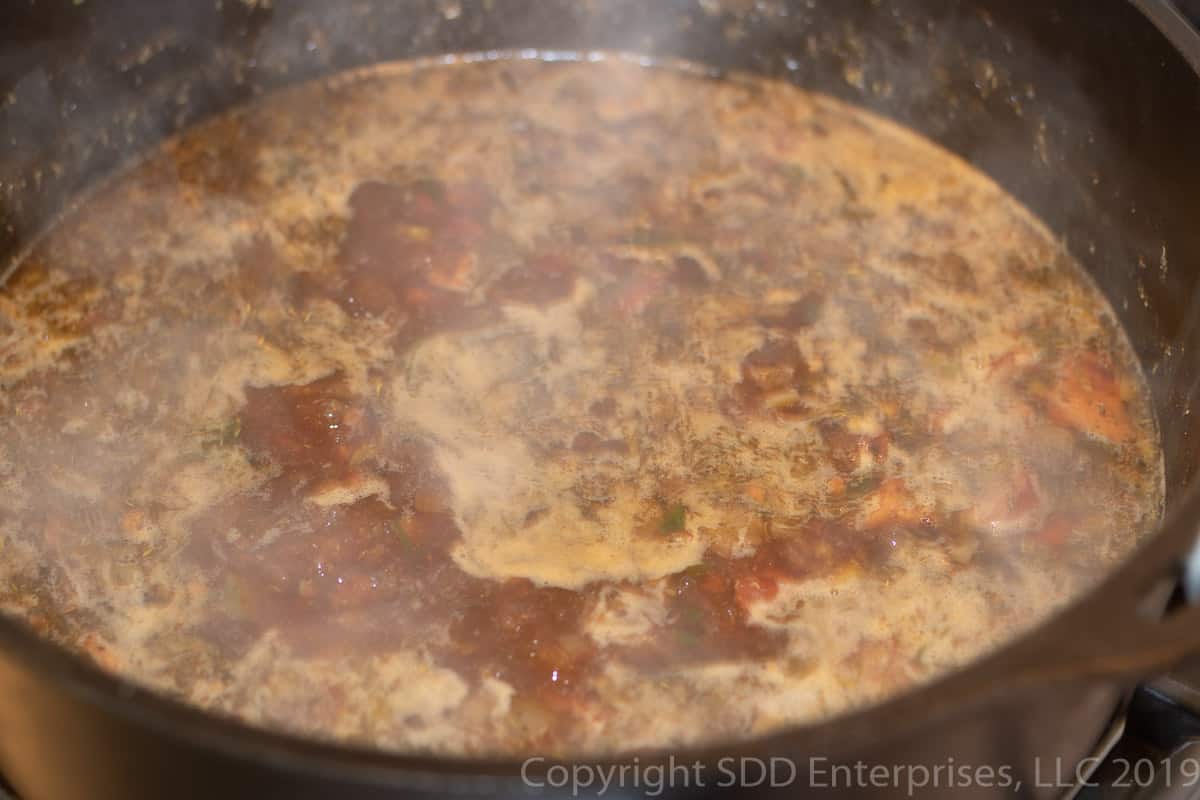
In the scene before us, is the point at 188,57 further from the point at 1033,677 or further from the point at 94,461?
the point at 1033,677

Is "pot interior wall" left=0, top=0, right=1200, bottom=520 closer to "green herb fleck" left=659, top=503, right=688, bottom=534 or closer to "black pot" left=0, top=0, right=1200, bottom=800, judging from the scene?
"black pot" left=0, top=0, right=1200, bottom=800

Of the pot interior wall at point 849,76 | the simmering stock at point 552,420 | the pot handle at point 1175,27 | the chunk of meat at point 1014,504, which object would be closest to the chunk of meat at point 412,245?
the simmering stock at point 552,420

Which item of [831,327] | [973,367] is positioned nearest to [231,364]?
[831,327]

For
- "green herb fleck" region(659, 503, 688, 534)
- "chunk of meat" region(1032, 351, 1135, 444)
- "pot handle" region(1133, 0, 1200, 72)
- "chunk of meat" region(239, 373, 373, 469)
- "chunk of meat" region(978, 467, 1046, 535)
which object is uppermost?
"pot handle" region(1133, 0, 1200, 72)

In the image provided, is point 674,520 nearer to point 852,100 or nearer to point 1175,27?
point 1175,27

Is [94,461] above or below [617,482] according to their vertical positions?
below

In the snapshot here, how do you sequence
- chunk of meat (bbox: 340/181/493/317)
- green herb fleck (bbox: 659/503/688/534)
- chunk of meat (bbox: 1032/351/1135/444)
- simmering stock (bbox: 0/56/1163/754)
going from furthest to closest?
chunk of meat (bbox: 340/181/493/317), chunk of meat (bbox: 1032/351/1135/444), green herb fleck (bbox: 659/503/688/534), simmering stock (bbox: 0/56/1163/754)

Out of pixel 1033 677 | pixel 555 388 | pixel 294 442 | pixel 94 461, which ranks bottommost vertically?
pixel 94 461

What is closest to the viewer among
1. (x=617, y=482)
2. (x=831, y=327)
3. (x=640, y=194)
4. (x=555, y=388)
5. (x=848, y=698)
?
(x=848, y=698)

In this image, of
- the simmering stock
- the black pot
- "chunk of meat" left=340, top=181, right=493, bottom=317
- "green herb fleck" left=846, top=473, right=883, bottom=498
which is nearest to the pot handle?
the black pot
